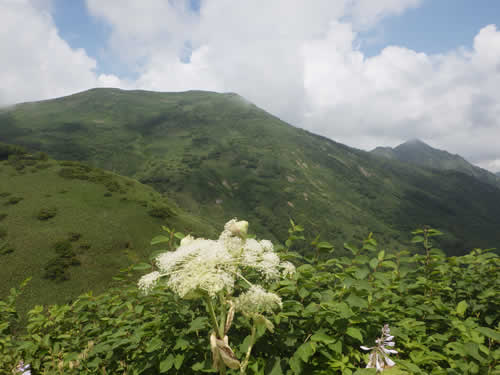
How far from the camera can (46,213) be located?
2302 inches

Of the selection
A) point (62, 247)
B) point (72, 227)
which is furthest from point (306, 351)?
point (72, 227)

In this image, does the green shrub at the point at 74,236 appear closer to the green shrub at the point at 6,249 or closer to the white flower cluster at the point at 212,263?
the green shrub at the point at 6,249

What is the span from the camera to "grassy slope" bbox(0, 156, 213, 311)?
42803mm

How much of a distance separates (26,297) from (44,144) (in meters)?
185

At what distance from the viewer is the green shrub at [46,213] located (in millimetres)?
57625

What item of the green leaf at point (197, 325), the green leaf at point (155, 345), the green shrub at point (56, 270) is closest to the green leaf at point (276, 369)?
the green leaf at point (197, 325)

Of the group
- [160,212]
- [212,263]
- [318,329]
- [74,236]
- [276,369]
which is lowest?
[74,236]

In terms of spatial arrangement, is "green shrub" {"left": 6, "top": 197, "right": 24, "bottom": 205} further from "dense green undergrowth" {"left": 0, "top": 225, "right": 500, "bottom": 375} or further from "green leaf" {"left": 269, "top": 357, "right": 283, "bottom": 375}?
"green leaf" {"left": 269, "top": 357, "right": 283, "bottom": 375}

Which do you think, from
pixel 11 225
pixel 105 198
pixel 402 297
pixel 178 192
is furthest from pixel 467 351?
pixel 178 192

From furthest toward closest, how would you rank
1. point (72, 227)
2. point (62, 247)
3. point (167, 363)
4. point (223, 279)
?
point (72, 227), point (62, 247), point (167, 363), point (223, 279)

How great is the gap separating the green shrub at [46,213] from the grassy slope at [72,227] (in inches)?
31.2

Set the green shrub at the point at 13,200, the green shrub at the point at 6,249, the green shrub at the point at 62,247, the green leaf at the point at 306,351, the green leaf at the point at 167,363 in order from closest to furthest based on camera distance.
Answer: the green leaf at the point at 306,351
the green leaf at the point at 167,363
the green shrub at the point at 6,249
the green shrub at the point at 62,247
the green shrub at the point at 13,200

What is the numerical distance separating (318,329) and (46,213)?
73.7 m

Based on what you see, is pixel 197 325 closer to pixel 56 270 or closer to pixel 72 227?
pixel 56 270
